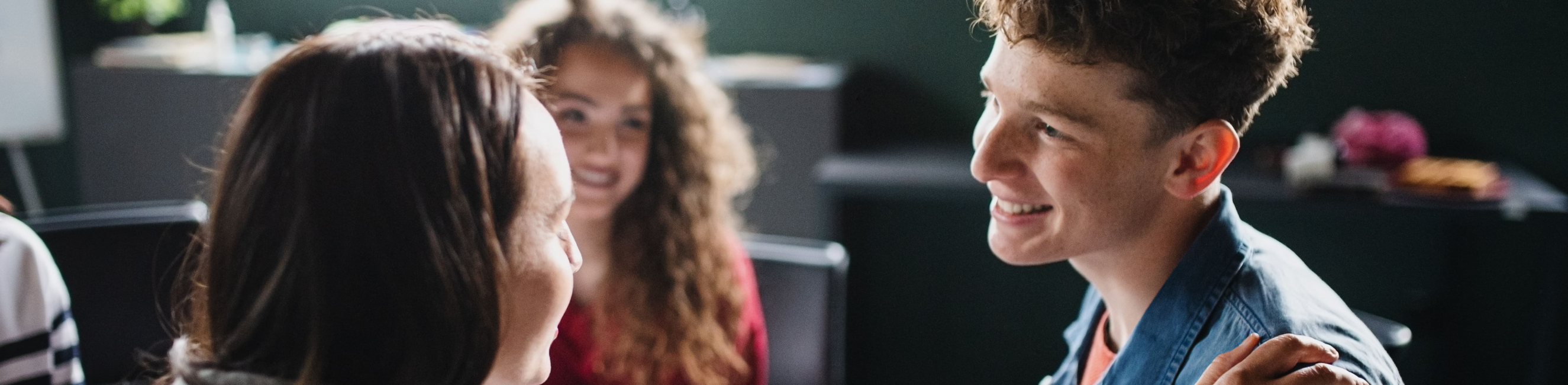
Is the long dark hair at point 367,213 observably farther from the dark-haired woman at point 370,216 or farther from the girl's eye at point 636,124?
the girl's eye at point 636,124

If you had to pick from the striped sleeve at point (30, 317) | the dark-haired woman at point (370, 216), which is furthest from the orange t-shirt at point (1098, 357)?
the striped sleeve at point (30, 317)

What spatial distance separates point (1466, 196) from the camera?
233 centimetres

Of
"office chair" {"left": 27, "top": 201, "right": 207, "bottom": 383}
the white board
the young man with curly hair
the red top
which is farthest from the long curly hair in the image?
the white board

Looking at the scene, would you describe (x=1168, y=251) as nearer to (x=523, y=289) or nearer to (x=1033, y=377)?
(x=523, y=289)

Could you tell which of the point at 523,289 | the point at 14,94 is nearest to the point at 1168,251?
the point at 523,289

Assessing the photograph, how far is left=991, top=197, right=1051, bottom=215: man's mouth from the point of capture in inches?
37.7

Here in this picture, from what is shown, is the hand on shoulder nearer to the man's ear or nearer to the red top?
the man's ear

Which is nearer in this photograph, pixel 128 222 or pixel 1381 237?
pixel 128 222

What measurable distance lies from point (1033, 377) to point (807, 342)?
1670 mm

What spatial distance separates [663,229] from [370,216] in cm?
109

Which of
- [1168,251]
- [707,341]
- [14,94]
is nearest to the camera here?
[1168,251]

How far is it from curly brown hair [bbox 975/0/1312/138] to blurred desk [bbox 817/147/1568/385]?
1.57 meters

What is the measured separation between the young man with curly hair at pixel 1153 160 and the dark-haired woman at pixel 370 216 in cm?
43

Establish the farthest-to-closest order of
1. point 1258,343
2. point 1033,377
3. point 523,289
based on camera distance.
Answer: point 1033,377 < point 1258,343 < point 523,289
